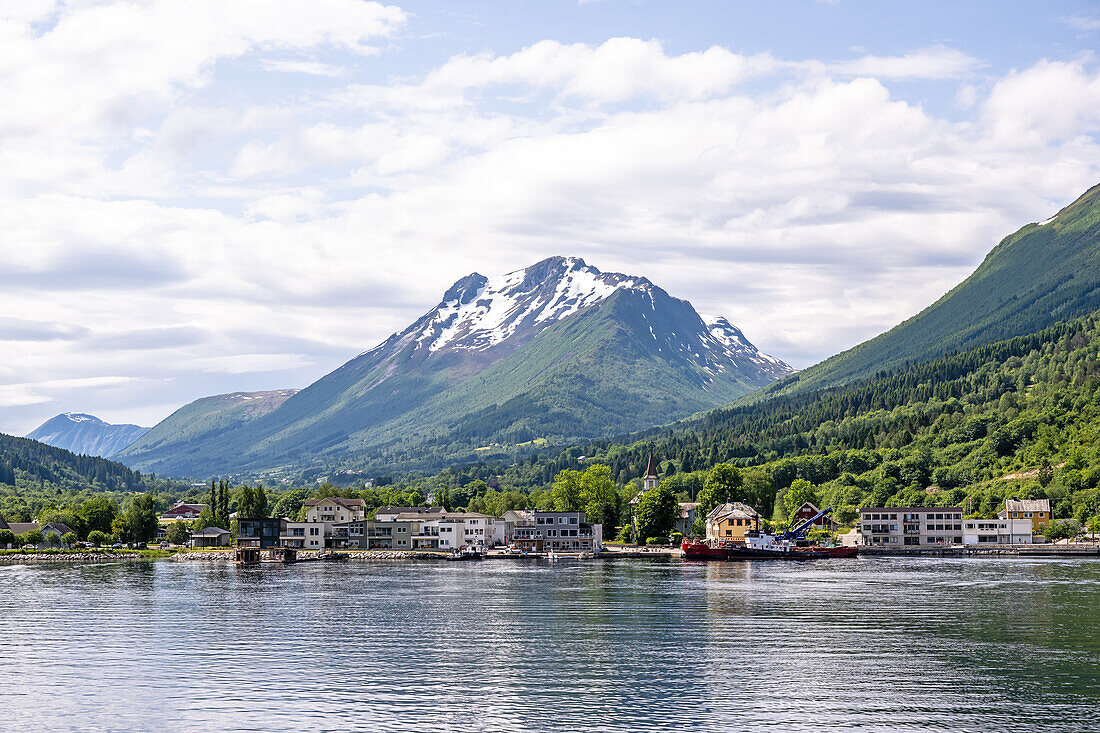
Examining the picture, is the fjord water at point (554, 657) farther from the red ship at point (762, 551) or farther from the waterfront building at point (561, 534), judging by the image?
the waterfront building at point (561, 534)

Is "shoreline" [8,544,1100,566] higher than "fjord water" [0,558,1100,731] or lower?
lower

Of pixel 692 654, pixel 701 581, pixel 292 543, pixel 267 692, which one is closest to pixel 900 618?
pixel 692 654

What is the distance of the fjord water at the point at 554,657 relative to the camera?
4869 centimetres

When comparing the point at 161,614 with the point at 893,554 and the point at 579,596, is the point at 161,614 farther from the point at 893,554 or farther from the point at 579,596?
the point at 893,554

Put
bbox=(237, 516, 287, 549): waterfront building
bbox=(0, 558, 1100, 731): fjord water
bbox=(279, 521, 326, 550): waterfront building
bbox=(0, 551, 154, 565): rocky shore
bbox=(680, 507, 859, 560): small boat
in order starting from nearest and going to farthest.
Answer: bbox=(0, 558, 1100, 731): fjord water
bbox=(680, 507, 859, 560): small boat
bbox=(0, 551, 154, 565): rocky shore
bbox=(237, 516, 287, 549): waterfront building
bbox=(279, 521, 326, 550): waterfront building

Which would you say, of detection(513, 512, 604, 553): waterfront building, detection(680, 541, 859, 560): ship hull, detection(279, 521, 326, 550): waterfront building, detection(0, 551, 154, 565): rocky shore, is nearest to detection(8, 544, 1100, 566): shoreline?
detection(0, 551, 154, 565): rocky shore

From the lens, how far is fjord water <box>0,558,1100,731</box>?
48.7 metres

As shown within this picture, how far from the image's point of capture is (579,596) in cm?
10138

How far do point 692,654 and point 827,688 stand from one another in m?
12.0

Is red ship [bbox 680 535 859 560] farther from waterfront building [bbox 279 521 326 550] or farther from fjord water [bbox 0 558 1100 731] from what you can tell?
waterfront building [bbox 279 521 326 550]

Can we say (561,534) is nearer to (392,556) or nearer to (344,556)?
(392,556)

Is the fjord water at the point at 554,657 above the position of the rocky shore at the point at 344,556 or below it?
above

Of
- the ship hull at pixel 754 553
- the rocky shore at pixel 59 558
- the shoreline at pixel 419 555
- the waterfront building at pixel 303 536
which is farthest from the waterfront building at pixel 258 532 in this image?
the ship hull at pixel 754 553

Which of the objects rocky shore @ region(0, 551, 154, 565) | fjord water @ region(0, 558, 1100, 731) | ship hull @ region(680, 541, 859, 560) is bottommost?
rocky shore @ region(0, 551, 154, 565)
